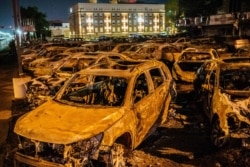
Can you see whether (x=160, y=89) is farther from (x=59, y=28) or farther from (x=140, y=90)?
(x=59, y=28)

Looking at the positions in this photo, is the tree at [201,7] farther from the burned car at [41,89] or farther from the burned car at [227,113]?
the burned car at [227,113]

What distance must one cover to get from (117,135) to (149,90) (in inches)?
70.0

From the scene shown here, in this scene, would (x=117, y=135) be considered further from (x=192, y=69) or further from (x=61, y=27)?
(x=61, y=27)

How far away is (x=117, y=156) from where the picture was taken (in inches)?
203

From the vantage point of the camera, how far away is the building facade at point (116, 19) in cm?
12104

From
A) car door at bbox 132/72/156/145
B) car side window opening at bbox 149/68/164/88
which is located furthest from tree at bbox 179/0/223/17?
car door at bbox 132/72/156/145

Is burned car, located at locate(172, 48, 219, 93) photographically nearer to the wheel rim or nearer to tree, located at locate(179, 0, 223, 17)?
the wheel rim

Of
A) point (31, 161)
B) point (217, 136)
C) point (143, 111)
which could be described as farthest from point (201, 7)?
point (31, 161)

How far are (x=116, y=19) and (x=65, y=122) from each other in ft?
395

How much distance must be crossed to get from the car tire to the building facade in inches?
4584

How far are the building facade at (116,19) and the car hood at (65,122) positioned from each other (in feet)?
380

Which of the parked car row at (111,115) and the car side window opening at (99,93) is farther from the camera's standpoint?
the car side window opening at (99,93)

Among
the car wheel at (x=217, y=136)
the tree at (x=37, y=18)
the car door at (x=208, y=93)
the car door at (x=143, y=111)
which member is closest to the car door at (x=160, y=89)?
the car door at (x=143, y=111)

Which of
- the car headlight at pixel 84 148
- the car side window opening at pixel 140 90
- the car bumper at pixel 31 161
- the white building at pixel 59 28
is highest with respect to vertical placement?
the white building at pixel 59 28
